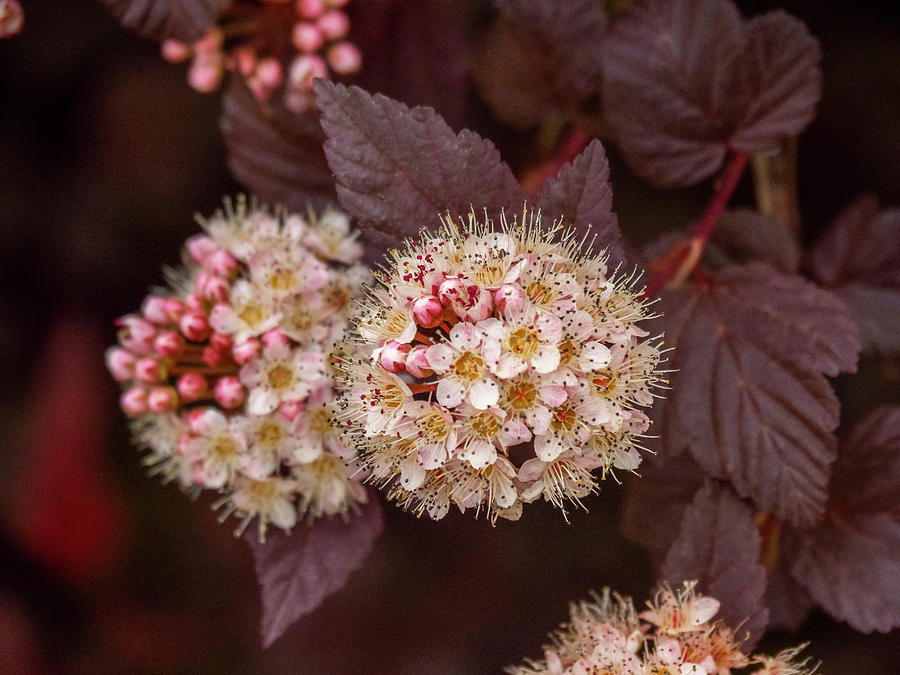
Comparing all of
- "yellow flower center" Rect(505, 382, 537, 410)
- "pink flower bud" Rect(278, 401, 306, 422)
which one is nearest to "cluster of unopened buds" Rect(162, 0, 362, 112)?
"pink flower bud" Rect(278, 401, 306, 422)

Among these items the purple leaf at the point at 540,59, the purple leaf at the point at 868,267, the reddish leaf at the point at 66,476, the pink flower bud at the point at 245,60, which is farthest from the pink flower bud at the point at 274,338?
the reddish leaf at the point at 66,476

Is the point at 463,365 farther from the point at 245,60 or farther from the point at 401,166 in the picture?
the point at 245,60

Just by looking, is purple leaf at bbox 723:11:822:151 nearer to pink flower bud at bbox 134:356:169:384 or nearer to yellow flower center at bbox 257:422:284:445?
yellow flower center at bbox 257:422:284:445

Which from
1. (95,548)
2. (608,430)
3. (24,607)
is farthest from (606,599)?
(24,607)

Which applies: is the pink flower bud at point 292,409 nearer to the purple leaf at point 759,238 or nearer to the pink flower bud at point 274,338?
the pink flower bud at point 274,338

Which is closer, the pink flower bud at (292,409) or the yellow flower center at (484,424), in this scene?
the yellow flower center at (484,424)

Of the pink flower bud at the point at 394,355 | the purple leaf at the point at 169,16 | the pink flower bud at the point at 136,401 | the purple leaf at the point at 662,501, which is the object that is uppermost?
the purple leaf at the point at 169,16
